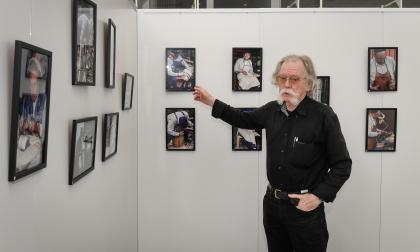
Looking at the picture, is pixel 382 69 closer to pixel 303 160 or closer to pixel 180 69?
pixel 303 160

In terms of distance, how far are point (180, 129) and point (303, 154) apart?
1490 millimetres

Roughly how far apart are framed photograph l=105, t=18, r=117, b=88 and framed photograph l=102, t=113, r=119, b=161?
0.68 ft

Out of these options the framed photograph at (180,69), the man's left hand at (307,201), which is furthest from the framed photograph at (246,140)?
the man's left hand at (307,201)

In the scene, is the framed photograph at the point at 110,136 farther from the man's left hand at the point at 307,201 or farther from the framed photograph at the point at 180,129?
the man's left hand at the point at 307,201

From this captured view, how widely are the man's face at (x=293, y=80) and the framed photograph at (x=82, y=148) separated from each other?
3.68 ft

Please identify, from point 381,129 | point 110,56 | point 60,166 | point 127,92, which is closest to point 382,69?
point 381,129

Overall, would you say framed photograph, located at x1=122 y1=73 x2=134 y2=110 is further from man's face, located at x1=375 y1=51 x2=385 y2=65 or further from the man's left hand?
man's face, located at x1=375 y1=51 x2=385 y2=65

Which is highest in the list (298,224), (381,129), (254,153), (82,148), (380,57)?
(380,57)

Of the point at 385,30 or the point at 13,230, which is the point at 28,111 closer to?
the point at 13,230

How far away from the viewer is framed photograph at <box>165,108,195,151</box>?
362 centimetres

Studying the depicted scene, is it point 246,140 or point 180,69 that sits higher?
point 180,69

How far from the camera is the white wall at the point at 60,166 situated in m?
1.26

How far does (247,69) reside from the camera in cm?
357

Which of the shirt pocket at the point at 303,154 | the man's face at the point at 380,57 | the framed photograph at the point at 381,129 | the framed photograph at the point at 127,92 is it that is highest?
the man's face at the point at 380,57
